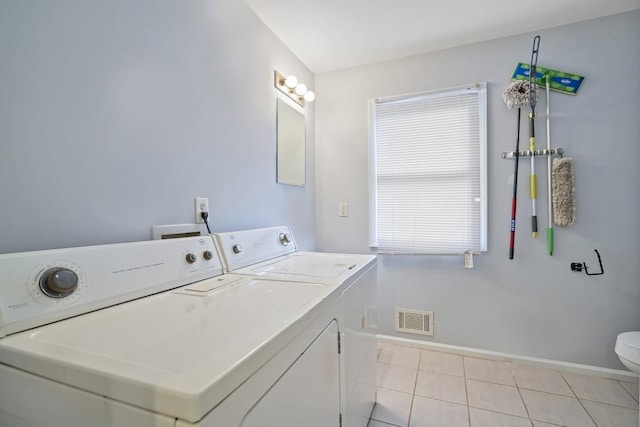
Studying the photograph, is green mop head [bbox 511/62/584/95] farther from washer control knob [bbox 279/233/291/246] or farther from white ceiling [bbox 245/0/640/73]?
washer control knob [bbox 279/233/291/246]

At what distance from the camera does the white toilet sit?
1540 mm

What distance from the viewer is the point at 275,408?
2.04ft

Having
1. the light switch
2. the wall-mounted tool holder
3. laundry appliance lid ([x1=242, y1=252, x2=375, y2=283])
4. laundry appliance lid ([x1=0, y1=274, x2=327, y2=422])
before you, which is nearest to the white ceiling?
the wall-mounted tool holder

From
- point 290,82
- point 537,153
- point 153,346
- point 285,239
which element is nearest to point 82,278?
point 153,346

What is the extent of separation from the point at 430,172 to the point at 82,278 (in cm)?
217

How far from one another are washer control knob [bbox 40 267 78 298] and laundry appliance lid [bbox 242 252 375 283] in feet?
1.95

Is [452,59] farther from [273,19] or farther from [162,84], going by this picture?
[162,84]

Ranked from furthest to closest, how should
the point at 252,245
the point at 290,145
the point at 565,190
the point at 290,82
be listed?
the point at 290,145
the point at 290,82
the point at 565,190
the point at 252,245

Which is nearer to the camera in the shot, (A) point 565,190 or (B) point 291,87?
(A) point 565,190

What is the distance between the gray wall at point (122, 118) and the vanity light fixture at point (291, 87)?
0.26 meters

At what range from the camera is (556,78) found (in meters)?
1.93

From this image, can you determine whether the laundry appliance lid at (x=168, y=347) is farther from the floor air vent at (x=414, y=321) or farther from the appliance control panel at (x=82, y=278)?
the floor air vent at (x=414, y=321)

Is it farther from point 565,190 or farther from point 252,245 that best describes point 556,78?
point 252,245

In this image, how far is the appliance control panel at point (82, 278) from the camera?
66cm
